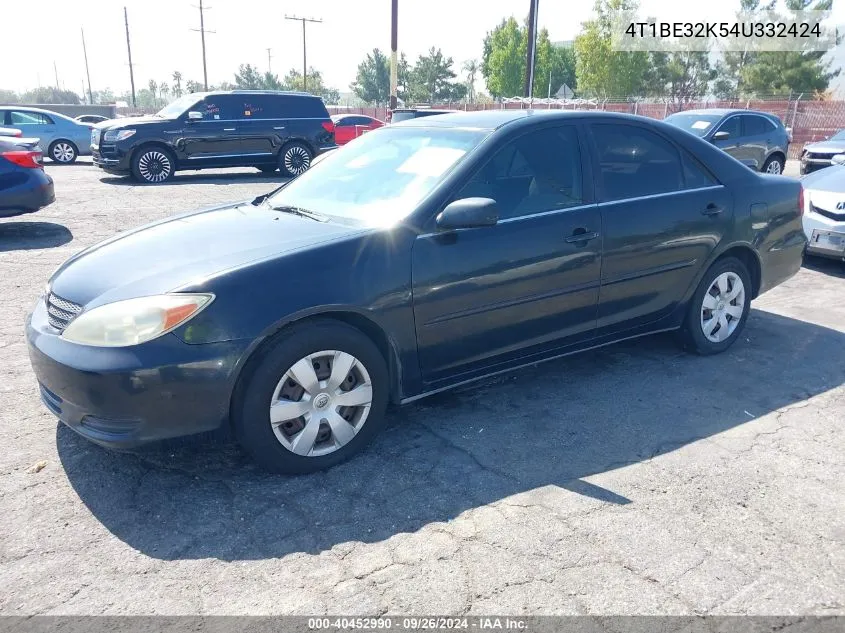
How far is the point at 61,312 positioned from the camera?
3131mm

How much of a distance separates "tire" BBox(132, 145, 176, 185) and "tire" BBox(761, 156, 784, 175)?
12.7 metres

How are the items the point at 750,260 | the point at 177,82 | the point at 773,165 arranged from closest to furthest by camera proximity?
the point at 750,260, the point at 773,165, the point at 177,82

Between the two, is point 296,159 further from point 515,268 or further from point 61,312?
point 61,312

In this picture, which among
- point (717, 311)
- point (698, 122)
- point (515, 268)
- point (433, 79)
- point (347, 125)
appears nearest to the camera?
point (515, 268)

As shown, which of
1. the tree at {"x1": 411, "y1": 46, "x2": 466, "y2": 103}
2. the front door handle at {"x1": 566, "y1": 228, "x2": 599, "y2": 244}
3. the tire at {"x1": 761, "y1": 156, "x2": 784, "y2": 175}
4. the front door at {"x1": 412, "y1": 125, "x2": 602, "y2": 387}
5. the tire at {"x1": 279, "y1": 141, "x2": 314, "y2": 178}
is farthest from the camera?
the tree at {"x1": 411, "y1": 46, "x2": 466, "y2": 103}

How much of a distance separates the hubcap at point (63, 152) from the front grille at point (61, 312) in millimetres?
18871

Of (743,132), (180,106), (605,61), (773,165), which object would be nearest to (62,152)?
(180,106)

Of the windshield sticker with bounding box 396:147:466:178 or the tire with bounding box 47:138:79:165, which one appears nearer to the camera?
the windshield sticker with bounding box 396:147:466:178

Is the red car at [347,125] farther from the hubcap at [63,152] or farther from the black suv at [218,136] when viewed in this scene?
the hubcap at [63,152]

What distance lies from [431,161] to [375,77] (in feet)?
299

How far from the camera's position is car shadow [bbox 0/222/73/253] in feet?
26.5

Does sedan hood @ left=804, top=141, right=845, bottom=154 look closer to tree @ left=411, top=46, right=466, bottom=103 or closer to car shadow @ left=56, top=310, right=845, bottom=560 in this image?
car shadow @ left=56, top=310, right=845, bottom=560

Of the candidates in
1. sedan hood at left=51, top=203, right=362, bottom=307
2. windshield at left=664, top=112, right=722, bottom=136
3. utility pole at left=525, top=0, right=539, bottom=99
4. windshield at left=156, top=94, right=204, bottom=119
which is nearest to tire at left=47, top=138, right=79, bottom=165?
windshield at left=156, top=94, right=204, bottom=119

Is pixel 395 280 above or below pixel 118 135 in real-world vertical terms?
below
